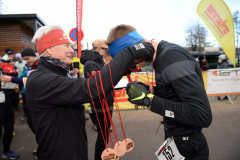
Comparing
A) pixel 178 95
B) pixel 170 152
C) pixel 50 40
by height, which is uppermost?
pixel 50 40

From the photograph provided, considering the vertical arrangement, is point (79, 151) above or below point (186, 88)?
below

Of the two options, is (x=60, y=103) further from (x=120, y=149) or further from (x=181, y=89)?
(x=181, y=89)

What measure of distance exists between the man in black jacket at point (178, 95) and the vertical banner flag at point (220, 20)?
5356 millimetres

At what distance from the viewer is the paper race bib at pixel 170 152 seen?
4.83ft

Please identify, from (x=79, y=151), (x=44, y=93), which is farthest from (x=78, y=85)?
(x=79, y=151)

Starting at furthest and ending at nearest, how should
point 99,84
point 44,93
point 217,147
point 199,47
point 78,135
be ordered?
point 199,47, point 217,147, point 78,135, point 44,93, point 99,84

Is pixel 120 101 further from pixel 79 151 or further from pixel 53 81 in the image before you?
pixel 53 81

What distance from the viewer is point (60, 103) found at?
115 cm

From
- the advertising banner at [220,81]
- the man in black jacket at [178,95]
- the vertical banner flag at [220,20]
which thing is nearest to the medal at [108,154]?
the man in black jacket at [178,95]

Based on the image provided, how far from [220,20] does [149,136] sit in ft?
15.9

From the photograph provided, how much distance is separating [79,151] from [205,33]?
1493 inches

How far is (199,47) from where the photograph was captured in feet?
106

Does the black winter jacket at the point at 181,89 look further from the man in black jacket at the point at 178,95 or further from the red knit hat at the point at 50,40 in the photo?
Answer: the red knit hat at the point at 50,40

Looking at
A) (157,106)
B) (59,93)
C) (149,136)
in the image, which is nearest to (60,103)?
(59,93)
